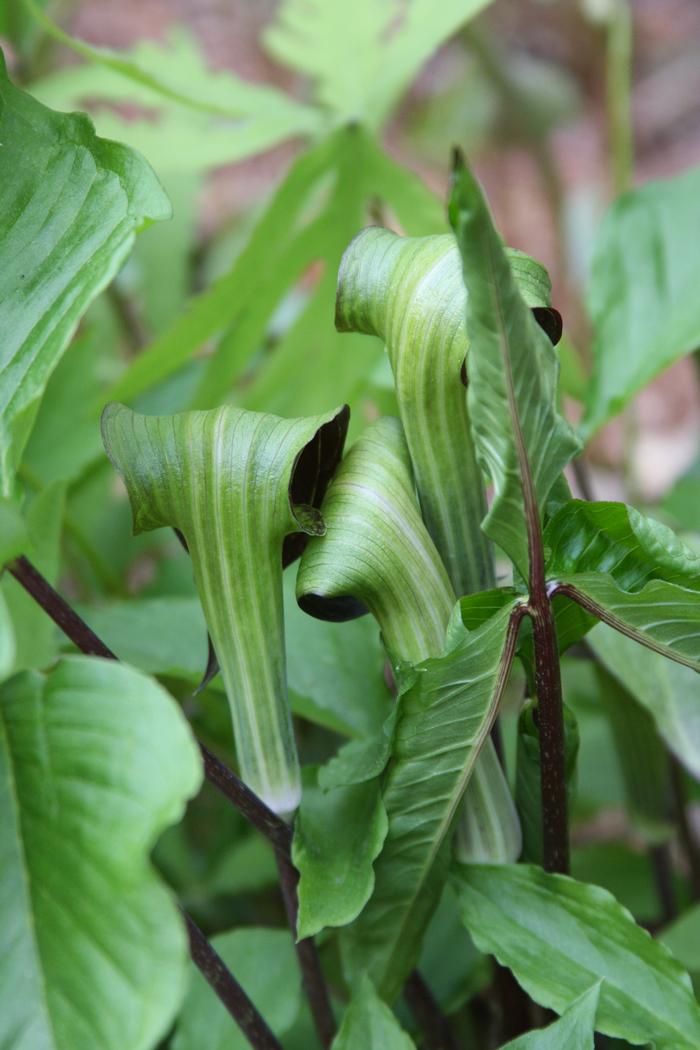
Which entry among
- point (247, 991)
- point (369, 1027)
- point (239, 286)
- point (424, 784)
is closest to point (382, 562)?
point (424, 784)

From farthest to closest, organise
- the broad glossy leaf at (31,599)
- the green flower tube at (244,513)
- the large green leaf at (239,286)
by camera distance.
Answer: the large green leaf at (239,286), the broad glossy leaf at (31,599), the green flower tube at (244,513)

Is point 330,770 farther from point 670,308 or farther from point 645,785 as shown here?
point 670,308

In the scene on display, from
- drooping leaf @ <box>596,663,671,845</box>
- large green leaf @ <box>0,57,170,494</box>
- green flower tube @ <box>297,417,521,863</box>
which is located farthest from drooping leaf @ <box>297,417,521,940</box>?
drooping leaf @ <box>596,663,671,845</box>

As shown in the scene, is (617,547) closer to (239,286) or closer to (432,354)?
(432,354)

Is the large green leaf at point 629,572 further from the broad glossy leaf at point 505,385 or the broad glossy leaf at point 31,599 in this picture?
the broad glossy leaf at point 31,599

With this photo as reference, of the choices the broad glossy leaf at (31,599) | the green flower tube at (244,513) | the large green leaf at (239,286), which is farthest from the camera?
the large green leaf at (239,286)

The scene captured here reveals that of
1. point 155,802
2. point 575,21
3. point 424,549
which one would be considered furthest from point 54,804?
point 575,21

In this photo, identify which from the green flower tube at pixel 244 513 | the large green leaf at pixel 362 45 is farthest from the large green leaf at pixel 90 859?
the large green leaf at pixel 362 45
